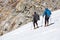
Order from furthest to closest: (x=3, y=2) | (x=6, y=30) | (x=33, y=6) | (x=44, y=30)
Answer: (x=3, y=2) < (x=33, y=6) < (x=6, y=30) < (x=44, y=30)

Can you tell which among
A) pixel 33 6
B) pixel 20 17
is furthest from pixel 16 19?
pixel 33 6

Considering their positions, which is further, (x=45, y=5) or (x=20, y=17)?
(x=45, y=5)

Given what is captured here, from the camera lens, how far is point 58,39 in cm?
1599

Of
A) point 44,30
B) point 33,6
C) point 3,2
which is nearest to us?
point 44,30

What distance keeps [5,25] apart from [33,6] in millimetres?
4059

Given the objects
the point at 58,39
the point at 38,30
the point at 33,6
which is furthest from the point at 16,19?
the point at 58,39

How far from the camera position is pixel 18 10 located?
1235 inches

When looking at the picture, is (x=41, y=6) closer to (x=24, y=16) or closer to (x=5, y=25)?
(x=24, y=16)

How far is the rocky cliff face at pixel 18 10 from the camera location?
29656 millimetres

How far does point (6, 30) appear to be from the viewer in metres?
29.3

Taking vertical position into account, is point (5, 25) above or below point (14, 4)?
below

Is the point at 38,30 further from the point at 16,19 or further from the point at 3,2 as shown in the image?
the point at 3,2

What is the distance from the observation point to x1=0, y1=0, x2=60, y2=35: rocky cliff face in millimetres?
29656

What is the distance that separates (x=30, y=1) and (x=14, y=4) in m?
2.24
